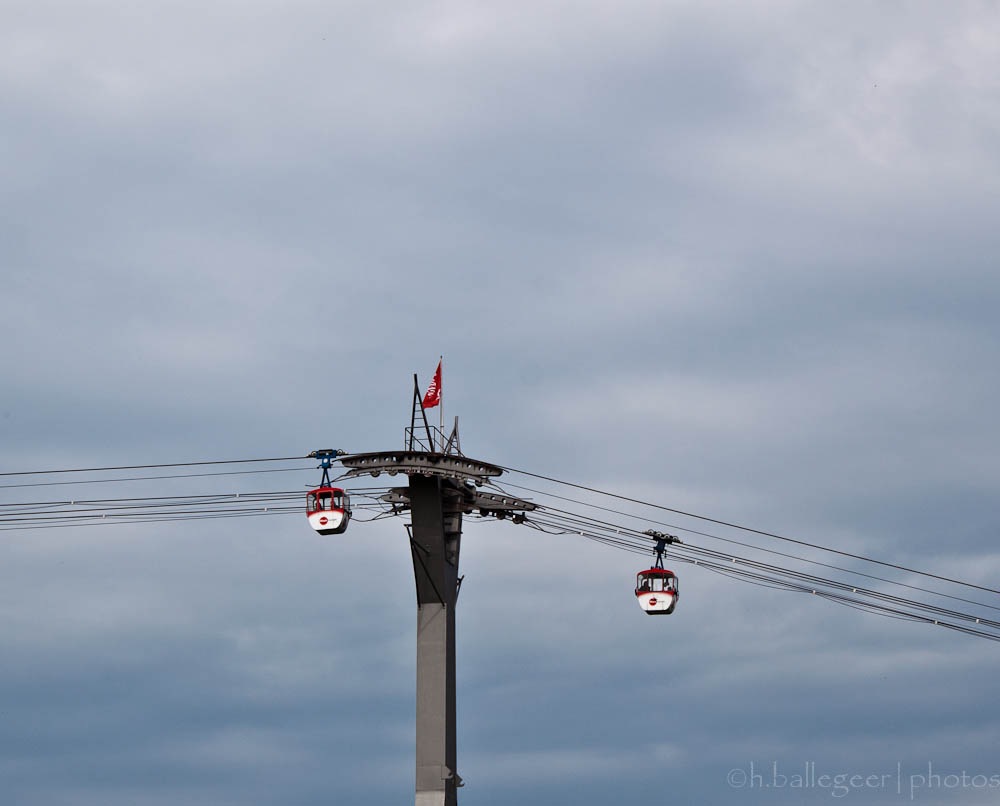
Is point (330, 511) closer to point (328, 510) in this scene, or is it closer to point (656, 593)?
point (328, 510)

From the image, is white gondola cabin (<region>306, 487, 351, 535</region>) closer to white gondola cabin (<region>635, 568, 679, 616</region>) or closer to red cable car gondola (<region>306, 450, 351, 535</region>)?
red cable car gondola (<region>306, 450, 351, 535</region>)

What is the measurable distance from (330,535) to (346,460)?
164 inches

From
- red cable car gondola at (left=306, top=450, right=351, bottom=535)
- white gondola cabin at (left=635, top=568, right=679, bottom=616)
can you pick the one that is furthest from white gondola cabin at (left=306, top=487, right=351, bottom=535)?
white gondola cabin at (left=635, top=568, right=679, bottom=616)

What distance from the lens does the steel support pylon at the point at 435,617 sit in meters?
69.7

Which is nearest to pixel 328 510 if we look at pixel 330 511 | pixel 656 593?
pixel 330 511

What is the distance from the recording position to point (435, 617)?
233 feet

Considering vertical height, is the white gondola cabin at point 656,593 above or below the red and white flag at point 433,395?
below

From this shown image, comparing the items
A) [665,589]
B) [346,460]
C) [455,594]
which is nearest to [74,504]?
[346,460]

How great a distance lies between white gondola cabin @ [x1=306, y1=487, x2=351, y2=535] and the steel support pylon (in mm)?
5456

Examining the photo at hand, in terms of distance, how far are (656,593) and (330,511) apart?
13.0 m

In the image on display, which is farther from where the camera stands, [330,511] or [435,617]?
[435,617]

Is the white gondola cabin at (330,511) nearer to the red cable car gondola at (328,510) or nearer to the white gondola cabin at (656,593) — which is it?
the red cable car gondola at (328,510)

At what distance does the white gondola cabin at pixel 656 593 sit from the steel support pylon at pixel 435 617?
7.53 m

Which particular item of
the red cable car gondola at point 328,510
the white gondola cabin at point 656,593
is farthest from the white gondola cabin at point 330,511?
the white gondola cabin at point 656,593
